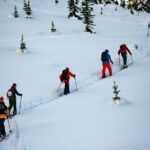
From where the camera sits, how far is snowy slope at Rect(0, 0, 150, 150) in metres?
9.73

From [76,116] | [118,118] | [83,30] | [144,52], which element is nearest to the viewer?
[118,118]

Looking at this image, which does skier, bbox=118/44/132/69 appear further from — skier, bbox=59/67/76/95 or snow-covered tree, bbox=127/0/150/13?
snow-covered tree, bbox=127/0/150/13

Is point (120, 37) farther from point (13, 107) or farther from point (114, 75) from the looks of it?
point (13, 107)

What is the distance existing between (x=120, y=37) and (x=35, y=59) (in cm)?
1217

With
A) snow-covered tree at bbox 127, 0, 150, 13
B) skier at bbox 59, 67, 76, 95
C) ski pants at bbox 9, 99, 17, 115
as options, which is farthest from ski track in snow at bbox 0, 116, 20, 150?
snow-covered tree at bbox 127, 0, 150, 13

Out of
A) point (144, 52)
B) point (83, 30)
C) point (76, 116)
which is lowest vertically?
point (76, 116)

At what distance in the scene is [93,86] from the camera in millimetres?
16953

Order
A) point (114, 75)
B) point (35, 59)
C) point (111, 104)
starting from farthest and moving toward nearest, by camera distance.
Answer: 1. point (35, 59)
2. point (114, 75)
3. point (111, 104)

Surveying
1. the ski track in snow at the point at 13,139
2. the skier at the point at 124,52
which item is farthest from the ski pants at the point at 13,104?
the skier at the point at 124,52

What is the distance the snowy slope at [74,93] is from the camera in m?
9.73

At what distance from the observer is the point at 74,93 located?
15938mm

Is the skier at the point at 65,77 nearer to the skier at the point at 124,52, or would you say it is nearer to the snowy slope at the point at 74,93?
the snowy slope at the point at 74,93

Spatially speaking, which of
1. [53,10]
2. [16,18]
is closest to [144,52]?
[16,18]

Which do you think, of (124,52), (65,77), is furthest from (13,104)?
(124,52)
